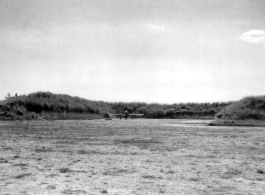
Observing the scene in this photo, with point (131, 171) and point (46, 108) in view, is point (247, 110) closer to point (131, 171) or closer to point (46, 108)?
point (46, 108)

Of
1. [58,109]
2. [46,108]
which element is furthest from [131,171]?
[58,109]

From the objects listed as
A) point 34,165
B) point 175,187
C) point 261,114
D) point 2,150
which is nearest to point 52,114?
point 261,114

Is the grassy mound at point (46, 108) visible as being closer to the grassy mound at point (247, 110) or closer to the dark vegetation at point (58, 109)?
the dark vegetation at point (58, 109)

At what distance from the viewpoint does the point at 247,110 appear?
29.8 m

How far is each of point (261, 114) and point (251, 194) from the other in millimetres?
25336

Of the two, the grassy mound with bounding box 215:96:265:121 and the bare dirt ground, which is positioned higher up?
the grassy mound with bounding box 215:96:265:121

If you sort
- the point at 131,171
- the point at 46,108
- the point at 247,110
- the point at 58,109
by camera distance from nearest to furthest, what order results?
the point at 131,171
the point at 247,110
the point at 46,108
the point at 58,109

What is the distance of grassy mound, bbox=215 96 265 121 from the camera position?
2893 centimetres

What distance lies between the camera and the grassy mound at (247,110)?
28933 mm

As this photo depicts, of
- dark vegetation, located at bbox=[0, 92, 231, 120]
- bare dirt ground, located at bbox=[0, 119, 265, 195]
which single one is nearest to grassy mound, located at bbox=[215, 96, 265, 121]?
dark vegetation, located at bbox=[0, 92, 231, 120]

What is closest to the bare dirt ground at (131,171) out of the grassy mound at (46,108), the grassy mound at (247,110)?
the grassy mound at (247,110)

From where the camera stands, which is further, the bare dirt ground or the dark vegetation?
the dark vegetation

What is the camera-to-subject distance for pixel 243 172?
7.19 metres

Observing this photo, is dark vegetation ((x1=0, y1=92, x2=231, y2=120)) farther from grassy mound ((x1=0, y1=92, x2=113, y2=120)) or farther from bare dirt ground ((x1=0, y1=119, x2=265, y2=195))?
bare dirt ground ((x1=0, y1=119, x2=265, y2=195))
